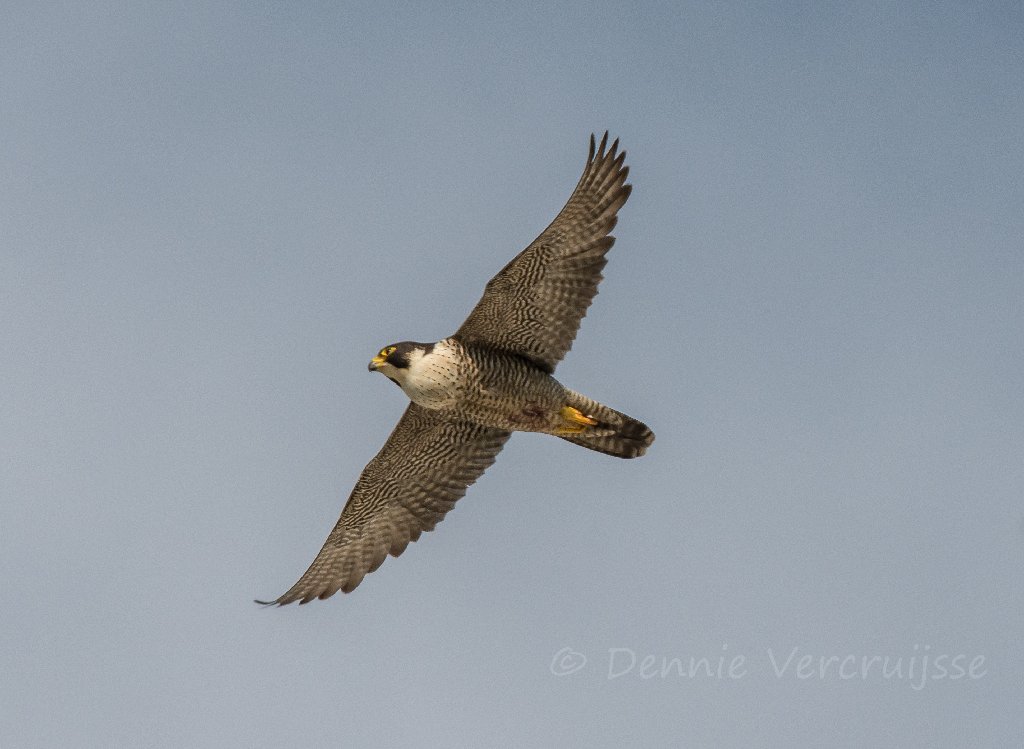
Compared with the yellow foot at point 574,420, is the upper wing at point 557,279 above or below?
above

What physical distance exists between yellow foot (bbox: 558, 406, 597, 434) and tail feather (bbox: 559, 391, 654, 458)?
0.04 m

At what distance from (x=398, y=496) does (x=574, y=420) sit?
265 cm

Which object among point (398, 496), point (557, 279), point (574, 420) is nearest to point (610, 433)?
point (574, 420)

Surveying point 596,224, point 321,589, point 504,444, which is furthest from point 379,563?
point 596,224

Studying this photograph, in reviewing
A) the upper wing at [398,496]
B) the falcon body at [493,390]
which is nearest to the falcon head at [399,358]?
the falcon body at [493,390]

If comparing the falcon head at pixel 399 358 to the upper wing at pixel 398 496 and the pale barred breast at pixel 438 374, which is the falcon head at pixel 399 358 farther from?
the upper wing at pixel 398 496

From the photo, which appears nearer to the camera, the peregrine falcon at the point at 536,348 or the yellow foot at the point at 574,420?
the peregrine falcon at the point at 536,348

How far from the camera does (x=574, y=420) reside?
706 inches

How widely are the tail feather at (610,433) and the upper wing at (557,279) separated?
0.68m

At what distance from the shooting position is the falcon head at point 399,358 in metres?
17.5

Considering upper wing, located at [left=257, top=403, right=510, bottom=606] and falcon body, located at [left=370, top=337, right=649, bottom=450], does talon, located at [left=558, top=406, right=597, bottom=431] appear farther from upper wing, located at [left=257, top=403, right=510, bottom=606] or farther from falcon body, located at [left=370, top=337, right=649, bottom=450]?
upper wing, located at [left=257, top=403, right=510, bottom=606]

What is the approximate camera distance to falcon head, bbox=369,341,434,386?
17516 mm

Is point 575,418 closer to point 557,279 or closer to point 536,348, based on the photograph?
point 536,348

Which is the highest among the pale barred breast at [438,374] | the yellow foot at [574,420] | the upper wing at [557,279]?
the upper wing at [557,279]
